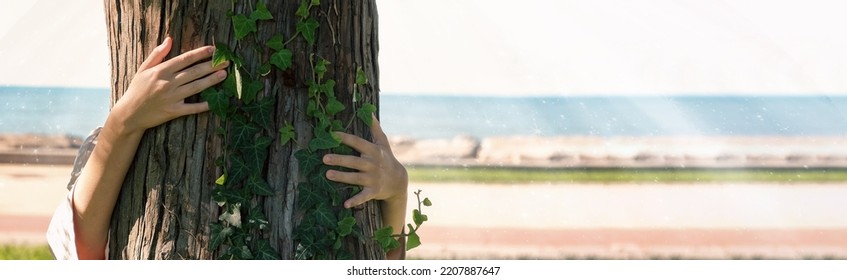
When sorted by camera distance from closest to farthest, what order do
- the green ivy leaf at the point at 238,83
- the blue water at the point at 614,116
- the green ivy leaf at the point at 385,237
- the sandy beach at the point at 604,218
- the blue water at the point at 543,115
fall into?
1. the green ivy leaf at the point at 238,83
2. the green ivy leaf at the point at 385,237
3. the sandy beach at the point at 604,218
4. the blue water at the point at 543,115
5. the blue water at the point at 614,116

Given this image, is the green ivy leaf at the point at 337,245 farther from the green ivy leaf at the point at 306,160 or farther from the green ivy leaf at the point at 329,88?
the green ivy leaf at the point at 329,88

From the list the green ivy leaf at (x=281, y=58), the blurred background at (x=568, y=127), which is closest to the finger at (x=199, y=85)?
the green ivy leaf at (x=281, y=58)

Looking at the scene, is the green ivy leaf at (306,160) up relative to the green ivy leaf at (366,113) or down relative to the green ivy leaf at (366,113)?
down

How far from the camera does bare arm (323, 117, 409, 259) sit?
1.94 m

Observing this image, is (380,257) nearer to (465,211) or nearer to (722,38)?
(465,211)

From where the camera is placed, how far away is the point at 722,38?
20750 millimetres

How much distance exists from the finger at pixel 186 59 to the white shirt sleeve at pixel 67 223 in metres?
0.42

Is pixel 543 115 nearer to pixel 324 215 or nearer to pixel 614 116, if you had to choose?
pixel 614 116

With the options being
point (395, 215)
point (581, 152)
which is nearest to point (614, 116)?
point (581, 152)

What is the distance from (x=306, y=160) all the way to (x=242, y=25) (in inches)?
13.0

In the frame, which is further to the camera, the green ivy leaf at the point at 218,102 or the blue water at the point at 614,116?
the blue water at the point at 614,116

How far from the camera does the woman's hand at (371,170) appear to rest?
1937 millimetres

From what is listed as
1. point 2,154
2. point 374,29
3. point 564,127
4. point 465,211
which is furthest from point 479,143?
point 374,29

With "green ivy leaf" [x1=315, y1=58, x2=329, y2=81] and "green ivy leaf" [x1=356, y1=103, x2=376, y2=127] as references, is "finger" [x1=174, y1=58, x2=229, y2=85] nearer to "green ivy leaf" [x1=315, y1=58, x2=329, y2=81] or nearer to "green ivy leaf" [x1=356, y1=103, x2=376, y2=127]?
"green ivy leaf" [x1=315, y1=58, x2=329, y2=81]
